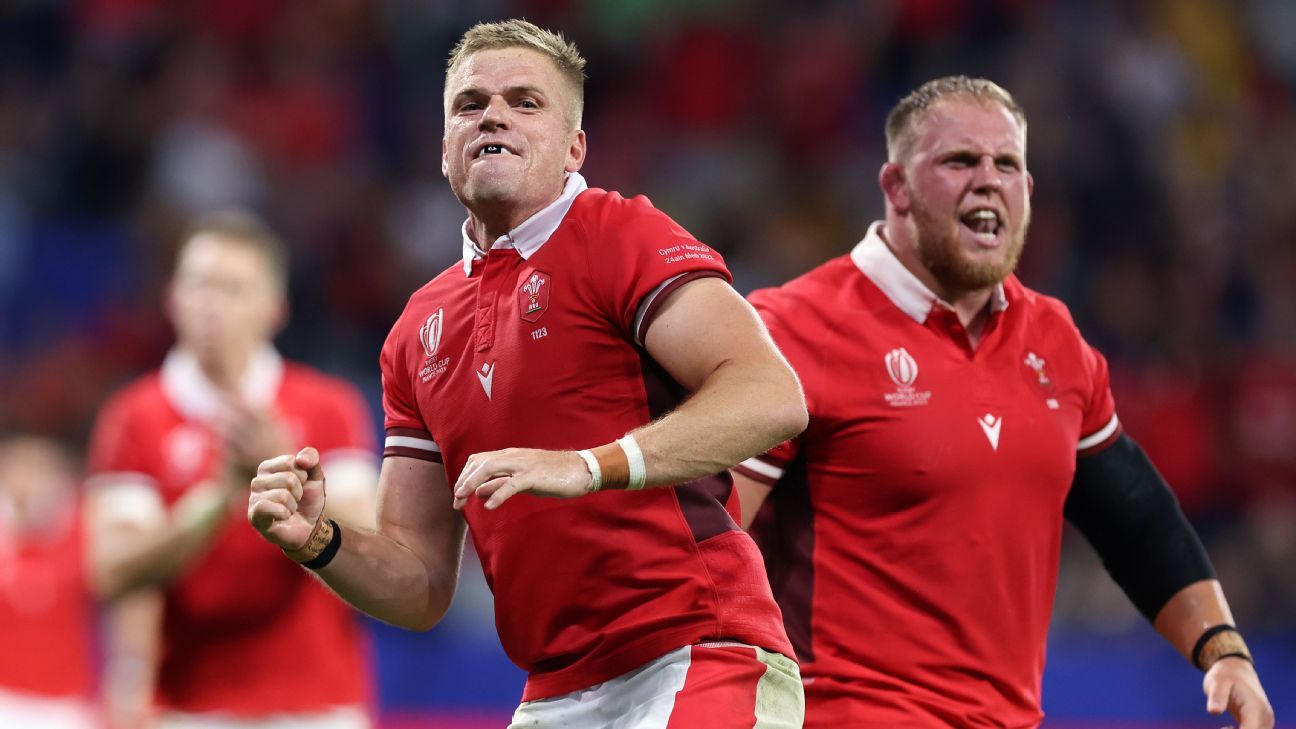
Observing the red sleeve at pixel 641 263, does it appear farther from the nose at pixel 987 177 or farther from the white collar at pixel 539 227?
the nose at pixel 987 177

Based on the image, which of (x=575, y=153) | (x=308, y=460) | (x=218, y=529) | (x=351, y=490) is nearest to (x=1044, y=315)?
(x=575, y=153)

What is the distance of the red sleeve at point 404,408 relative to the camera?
428 centimetres

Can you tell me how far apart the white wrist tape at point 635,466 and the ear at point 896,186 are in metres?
1.87

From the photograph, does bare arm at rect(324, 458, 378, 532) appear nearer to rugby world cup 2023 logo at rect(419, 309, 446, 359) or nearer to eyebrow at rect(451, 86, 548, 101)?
rugby world cup 2023 logo at rect(419, 309, 446, 359)

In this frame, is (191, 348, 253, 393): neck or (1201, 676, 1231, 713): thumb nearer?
(1201, 676, 1231, 713): thumb

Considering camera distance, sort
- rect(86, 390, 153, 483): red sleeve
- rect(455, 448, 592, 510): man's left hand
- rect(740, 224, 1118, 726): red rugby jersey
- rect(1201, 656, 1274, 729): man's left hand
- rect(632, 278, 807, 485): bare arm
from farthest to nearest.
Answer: rect(86, 390, 153, 483): red sleeve, rect(1201, 656, 1274, 729): man's left hand, rect(740, 224, 1118, 726): red rugby jersey, rect(632, 278, 807, 485): bare arm, rect(455, 448, 592, 510): man's left hand

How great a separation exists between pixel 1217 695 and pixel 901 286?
4.42ft

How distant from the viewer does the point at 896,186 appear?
16.8ft

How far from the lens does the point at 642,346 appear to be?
388 centimetres

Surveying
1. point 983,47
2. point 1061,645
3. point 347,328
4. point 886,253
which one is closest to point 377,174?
point 347,328

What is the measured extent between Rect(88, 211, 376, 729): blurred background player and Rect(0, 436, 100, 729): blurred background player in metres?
3.06

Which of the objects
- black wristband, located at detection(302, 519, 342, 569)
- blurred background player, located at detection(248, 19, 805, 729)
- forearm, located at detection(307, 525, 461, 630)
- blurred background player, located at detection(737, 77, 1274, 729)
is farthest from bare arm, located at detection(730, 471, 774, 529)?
black wristband, located at detection(302, 519, 342, 569)

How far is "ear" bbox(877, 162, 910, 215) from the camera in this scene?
5094 mm

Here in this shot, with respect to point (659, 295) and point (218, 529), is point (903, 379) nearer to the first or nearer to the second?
point (659, 295)
